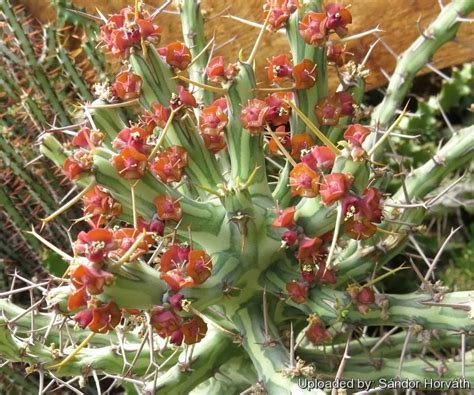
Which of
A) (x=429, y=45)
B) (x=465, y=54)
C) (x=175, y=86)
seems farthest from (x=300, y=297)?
(x=465, y=54)

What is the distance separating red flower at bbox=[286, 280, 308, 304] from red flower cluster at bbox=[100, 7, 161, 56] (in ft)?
1.54

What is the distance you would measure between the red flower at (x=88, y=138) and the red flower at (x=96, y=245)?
0.16m


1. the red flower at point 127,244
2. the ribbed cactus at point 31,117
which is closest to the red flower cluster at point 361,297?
the red flower at point 127,244

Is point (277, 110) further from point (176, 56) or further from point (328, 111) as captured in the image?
point (176, 56)

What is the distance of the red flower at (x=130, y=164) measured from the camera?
39.7 inches

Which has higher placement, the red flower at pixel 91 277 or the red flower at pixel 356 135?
the red flower at pixel 91 277

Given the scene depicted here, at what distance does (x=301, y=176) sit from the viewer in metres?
1.06

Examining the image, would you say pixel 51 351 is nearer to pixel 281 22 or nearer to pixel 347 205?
pixel 347 205

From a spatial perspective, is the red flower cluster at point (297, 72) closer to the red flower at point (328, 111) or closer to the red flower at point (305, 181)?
the red flower at point (328, 111)

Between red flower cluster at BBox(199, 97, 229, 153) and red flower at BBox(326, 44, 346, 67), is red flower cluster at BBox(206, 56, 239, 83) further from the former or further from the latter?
red flower at BBox(326, 44, 346, 67)

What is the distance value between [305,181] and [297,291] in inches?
8.3

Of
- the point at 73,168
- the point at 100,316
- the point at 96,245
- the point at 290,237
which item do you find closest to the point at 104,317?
the point at 100,316

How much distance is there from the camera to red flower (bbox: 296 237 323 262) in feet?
3.64

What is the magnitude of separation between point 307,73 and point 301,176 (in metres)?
0.21
